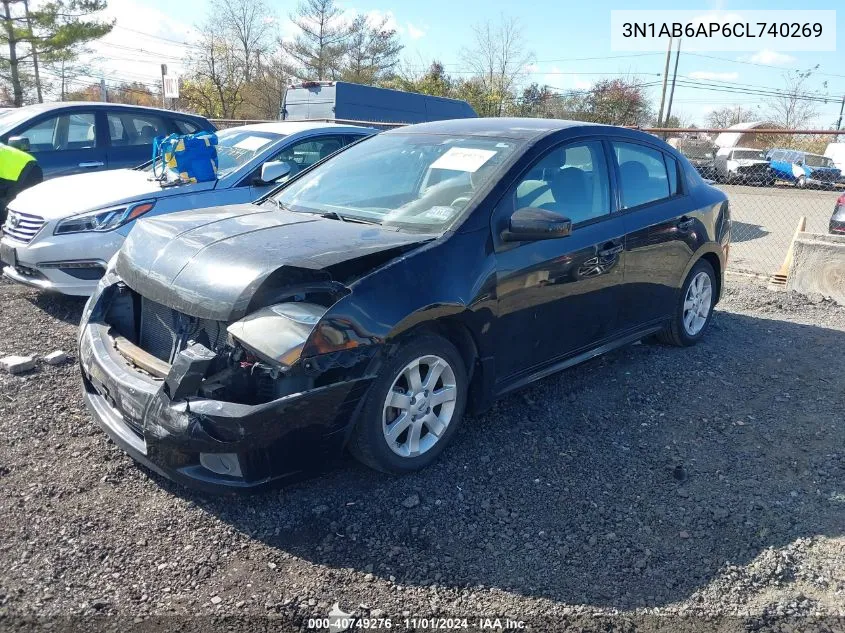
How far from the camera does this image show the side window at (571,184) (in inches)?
149

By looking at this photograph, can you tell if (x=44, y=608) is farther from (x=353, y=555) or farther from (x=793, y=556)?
(x=793, y=556)

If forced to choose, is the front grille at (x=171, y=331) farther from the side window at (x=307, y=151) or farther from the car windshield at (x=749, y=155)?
the car windshield at (x=749, y=155)

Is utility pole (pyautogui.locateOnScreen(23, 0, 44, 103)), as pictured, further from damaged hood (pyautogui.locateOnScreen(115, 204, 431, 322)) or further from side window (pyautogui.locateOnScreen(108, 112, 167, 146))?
damaged hood (pyautogui.locateOnScreen(115, 204, 431, 322))

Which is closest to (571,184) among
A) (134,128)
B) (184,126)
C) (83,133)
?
(184,126)

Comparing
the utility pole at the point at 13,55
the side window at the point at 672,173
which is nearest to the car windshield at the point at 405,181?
the side window at the point at 672,173

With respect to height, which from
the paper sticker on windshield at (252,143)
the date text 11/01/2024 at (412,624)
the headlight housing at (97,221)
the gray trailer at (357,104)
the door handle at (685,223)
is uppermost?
the gray trailer at (357,104)

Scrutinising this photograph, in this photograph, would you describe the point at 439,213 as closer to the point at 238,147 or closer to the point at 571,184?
the point at 571,184

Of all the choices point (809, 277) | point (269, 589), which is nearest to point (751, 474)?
point (269, 589)

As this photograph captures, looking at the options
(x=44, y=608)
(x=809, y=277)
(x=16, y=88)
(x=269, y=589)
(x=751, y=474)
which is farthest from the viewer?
(x=16, y=88)

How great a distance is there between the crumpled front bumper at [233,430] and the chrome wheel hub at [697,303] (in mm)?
3382

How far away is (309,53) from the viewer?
1455 inches

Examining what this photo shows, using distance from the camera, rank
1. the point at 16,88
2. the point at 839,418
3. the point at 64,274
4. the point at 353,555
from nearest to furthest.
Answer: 1. the point at 353,555
2. the point at 839,418
3. the point at 64,274
4. the point at 16,88

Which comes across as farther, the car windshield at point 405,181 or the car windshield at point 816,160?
the car windshield at point 816,160

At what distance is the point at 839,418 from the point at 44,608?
174 inches
